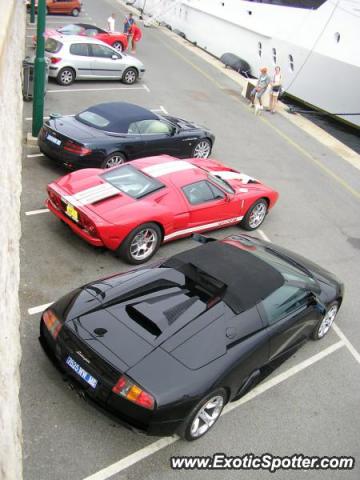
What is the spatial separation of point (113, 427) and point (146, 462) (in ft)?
1.58

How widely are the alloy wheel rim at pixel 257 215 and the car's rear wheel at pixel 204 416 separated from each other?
527 cm

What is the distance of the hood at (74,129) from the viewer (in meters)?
10.3

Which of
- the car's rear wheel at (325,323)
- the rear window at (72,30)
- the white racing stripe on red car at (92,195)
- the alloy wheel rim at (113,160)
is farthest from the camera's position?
the rear window at (72,30)

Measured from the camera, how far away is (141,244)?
815cm

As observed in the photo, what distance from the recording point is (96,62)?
57.7 ft

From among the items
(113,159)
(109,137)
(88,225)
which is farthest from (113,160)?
(88,225)

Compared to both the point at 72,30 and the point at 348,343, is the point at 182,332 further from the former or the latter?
the point at 72,30

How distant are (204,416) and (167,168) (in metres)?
4.81

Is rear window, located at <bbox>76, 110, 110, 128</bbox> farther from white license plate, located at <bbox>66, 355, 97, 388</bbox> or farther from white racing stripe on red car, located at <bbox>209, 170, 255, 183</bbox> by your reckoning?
white license plate, located at <bbox>66, 355, 97, 388</bbox>

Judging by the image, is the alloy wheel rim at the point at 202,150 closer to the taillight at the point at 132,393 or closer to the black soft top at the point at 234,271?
the black soft top at the point at 234,271

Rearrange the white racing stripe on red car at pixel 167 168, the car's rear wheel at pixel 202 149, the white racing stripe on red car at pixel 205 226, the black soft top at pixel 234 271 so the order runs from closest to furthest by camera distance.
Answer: the black soft top at pixel 234 271, the white racing stripe on red car at pixel 205 226, the white racing stripe on red car at pixel 167 168, the car's rear wheel at pixel 202 149

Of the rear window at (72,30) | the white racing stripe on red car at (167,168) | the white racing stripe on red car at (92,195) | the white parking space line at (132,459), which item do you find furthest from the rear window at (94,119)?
the rear window at (72,30)

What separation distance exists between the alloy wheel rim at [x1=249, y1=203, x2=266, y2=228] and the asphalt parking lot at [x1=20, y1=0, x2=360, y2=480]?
0.21 meters

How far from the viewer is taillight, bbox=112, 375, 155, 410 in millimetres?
4621
